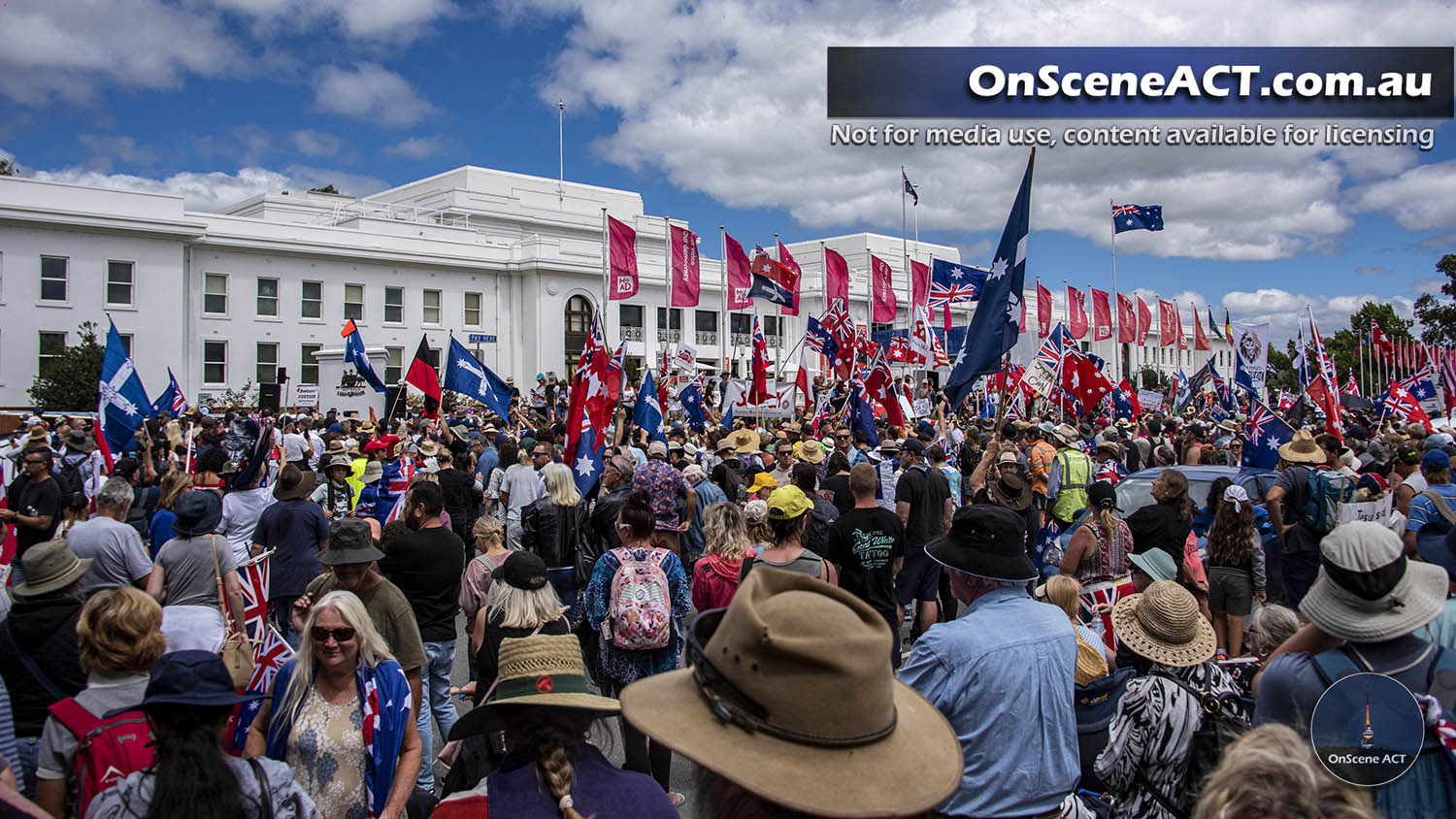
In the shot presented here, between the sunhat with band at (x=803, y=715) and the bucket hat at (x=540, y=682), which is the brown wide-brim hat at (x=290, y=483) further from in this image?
the sunhat with band at (x=803, y=715)

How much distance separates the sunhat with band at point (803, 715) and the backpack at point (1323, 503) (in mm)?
7470

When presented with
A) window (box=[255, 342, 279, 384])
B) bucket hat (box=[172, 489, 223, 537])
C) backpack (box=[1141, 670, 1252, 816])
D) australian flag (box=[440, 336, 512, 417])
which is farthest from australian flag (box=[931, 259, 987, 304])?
window (box=[255, 342, 279, 384])

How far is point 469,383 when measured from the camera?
14.7 meters

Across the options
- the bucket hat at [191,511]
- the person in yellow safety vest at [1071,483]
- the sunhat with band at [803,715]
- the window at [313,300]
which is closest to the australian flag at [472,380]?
the bucket hat at [191,511]

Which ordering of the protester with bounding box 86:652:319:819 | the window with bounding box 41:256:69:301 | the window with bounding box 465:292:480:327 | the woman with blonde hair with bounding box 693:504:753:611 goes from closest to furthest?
the protester with bounding box 86:652:319:819
the woman with blonde hair with bounding box 693:504:753:611
the window with bounding box 41:256:69:301
the window with bounding box 465:292:480:327

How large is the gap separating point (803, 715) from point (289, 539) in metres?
5.87

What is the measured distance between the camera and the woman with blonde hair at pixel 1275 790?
1.69 metres

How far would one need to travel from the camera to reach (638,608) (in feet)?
17.0

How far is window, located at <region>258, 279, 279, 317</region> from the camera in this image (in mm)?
40938

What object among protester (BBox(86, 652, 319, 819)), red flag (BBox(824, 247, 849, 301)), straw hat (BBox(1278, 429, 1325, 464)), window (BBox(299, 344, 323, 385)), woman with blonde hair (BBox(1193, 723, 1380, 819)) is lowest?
protester (BBox(86, 652, 319, 819))

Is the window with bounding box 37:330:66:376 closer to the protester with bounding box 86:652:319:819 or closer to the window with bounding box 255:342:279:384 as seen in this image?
the window with bounding box 255:342:279:384

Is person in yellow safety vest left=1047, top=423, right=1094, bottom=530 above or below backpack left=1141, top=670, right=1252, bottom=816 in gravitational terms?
above

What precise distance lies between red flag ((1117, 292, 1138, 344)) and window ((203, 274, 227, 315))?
37.1 metres

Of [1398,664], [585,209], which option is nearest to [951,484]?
[1398,664]
